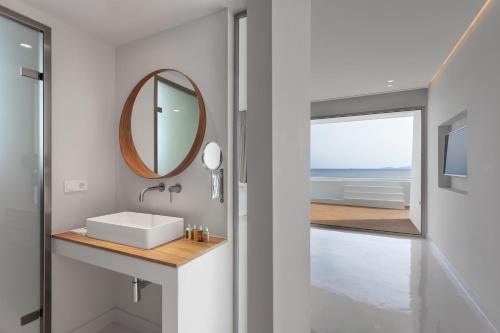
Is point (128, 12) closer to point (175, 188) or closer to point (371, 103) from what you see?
point (175, 188)

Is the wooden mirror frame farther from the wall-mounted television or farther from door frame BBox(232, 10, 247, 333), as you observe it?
the wall-mounted television

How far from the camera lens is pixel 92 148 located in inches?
83.0

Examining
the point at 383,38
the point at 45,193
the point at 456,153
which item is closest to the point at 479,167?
the point at 456,153

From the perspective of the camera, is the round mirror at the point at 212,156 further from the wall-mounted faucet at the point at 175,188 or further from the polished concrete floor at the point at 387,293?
the polished concrete floor at the point at 387,293

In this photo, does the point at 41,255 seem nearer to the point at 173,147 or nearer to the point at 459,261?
the point at 173,147

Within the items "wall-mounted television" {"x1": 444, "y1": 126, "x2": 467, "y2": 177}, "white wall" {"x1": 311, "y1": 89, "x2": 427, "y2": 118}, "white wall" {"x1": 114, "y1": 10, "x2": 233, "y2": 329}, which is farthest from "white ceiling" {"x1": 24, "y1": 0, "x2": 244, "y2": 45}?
"white wall" {"x1": 311, "y1": 89, "x2": 427, "y2": 118}

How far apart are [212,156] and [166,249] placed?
649 millimetres

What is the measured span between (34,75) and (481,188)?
11.8ft

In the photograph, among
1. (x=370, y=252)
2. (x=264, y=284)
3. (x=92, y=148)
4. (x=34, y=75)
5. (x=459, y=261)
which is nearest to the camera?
(x=264, y=284)

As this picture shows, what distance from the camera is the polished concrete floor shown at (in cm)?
204

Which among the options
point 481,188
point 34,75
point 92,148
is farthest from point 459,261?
point 34,75

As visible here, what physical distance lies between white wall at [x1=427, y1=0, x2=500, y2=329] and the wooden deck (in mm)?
1649

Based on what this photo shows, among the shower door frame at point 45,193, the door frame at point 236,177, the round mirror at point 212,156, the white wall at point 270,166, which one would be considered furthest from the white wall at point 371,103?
the white wall at point 270,166

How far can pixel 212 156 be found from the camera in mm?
1704
